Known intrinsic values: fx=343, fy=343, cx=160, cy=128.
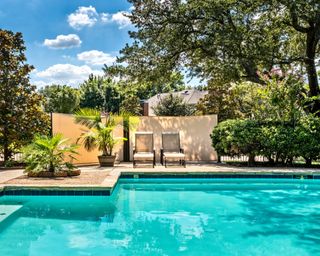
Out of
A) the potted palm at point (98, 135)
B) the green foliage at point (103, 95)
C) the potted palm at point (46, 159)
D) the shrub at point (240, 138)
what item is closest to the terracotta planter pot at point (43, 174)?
the potted palm at point (46, 159)

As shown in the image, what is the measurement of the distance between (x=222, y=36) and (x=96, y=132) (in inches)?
228

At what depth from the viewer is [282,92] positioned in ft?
37.7

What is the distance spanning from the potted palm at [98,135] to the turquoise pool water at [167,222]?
2.82m

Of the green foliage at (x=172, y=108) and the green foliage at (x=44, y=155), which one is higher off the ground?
the green foliage at (x=172, y=108)

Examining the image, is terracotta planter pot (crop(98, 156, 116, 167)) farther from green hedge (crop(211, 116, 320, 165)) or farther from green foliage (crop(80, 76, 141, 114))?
green foliage (crop(80, 76, 141, 114))

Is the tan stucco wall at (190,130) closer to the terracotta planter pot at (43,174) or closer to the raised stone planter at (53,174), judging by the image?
the raised stone planter at (53,174)

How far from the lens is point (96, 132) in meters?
11.7

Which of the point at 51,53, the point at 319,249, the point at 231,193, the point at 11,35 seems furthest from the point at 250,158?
the point at 51,53

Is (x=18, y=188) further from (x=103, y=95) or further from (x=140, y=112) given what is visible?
(x=103, y=95)

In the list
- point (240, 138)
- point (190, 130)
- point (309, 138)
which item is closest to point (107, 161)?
point (190, 130)

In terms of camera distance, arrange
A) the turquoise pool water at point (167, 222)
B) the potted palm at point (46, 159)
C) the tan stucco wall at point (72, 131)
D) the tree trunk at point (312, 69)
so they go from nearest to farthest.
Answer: the turquoise pool water at point (167, 222)
the potted palm at point (46, 159)
the tan stucco wall at point (72, 131)
the tree trunk at point (312, 69)

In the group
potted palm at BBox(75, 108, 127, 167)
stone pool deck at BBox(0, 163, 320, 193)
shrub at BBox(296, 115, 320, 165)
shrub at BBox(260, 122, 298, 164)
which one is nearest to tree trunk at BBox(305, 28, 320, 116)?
shrub at BBox(296, 115, 320, 165)

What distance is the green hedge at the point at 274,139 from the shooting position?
11.0 m

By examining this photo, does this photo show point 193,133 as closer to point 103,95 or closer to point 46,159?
point 46,159
